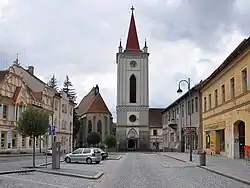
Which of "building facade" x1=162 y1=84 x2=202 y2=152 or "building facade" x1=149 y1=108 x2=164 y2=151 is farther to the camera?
"building facade" x1=149 y1=108 x2=164 y2=151

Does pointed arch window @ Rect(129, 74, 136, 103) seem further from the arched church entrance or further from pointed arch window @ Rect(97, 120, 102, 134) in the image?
pointed arch window @ Rect(97, 120, 102, 134)

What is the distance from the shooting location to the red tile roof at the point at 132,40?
4072 inches

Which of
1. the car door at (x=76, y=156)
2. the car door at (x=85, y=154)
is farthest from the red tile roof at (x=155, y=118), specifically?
the car door at (x=85, y=154)

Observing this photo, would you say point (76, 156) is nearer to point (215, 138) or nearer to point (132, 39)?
point (215, 138)

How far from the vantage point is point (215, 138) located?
4516 cm

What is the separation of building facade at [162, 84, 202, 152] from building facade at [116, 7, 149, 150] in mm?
7433

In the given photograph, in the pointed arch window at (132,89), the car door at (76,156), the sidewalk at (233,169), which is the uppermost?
the pointed arch window at (132,89)

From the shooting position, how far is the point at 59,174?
75.1 ft

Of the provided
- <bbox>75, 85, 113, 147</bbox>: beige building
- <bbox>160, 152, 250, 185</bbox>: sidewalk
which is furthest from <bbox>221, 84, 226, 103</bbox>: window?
<bbox>75, 85, 113, 147</bbox>: beige building

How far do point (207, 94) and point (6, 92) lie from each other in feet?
81.8

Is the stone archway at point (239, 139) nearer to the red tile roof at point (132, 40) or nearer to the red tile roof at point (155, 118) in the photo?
the red tile roof at point (132, 40)

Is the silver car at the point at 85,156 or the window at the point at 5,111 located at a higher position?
the window at the point at 5,111

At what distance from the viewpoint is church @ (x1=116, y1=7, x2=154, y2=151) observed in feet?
324

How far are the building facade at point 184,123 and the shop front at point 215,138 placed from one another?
6.48ft
